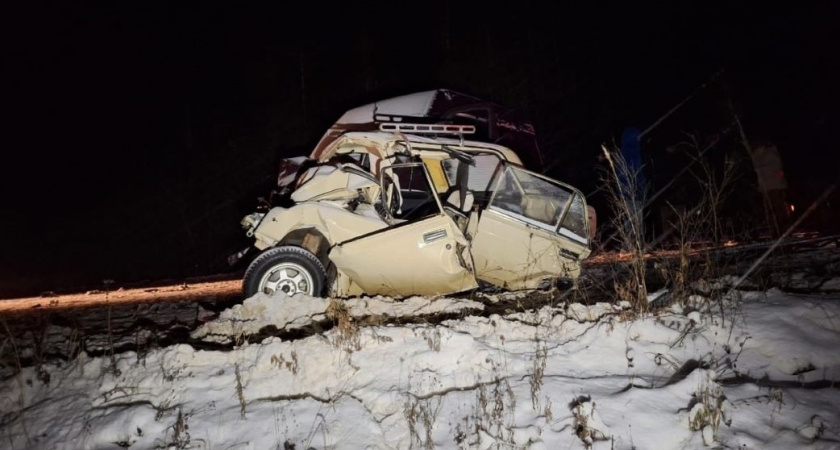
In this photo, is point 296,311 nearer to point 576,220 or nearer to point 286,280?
point 286,280

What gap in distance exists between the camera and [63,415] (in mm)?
3277

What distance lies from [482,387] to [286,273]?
9.70 feet

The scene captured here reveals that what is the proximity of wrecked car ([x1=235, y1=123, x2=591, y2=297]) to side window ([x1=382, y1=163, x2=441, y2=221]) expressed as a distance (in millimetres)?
44

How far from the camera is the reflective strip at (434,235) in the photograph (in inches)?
207

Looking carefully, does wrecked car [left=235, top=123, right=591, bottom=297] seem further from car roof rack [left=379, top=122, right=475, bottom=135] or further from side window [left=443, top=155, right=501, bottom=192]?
side window [left=443, top=155, right=501, bottom=192]

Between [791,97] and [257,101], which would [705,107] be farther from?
[257,101]

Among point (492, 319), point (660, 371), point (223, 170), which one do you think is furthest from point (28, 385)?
point (223, 170)

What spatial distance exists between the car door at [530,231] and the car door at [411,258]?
0.45 m

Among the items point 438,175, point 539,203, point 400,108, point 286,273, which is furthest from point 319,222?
point 400,108

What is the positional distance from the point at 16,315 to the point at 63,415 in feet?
15.8

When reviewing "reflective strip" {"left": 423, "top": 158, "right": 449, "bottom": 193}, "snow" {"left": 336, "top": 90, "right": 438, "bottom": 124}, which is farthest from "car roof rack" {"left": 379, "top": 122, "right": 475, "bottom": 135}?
"snow" {"left": 336, "top": 90, "right": 438, "bottom": 124}

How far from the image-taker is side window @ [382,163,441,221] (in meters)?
5.89

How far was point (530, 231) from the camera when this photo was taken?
5.57 m

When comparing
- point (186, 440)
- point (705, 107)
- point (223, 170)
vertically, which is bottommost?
point (186, 440)
